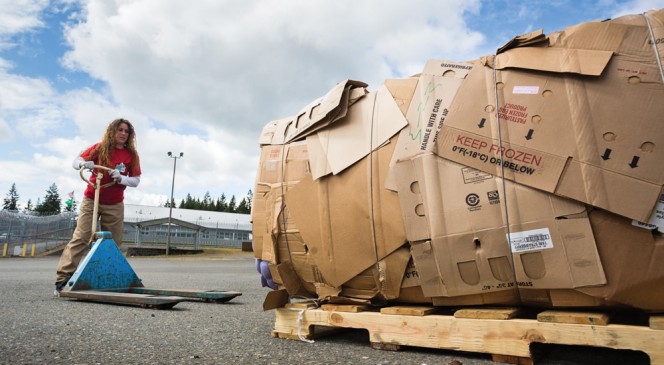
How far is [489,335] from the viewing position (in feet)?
7.09

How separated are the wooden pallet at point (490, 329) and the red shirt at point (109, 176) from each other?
3.61 m

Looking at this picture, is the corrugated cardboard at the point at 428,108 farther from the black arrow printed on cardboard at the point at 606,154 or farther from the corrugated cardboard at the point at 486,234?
the black arrow printed on cardboard at the point at 606,154

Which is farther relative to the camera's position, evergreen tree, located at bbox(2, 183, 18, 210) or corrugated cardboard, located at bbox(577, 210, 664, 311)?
evergreen tree, located at bbox(2, 183, 18, 210)

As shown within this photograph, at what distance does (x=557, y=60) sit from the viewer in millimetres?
2117

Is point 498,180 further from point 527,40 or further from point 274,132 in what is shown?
point 274,132

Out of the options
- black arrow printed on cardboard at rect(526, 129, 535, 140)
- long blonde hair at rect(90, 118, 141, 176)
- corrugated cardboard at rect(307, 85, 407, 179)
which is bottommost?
black arrow printed on cardboard at rect(526, 129, 535, 140)

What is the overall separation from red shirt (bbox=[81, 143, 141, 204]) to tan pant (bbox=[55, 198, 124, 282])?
0.08 meters

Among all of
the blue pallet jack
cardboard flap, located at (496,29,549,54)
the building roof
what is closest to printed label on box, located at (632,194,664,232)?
cardboard flap, located at (496,29,549,54)

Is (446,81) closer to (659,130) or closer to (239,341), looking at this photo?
(659,130)

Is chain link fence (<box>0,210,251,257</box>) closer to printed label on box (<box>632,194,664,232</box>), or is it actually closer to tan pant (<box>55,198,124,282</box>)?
tan pant (<box>55,198,124,282</box>)

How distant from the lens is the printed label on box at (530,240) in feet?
6.64

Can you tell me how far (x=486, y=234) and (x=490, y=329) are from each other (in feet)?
1.55

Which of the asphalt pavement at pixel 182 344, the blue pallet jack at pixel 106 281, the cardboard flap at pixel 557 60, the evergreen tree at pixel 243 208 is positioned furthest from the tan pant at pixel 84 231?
the evergreen tree at pixel 243 208

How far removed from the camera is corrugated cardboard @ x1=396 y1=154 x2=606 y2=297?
1.99 m
